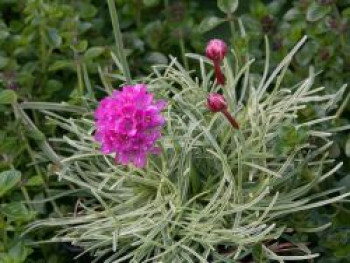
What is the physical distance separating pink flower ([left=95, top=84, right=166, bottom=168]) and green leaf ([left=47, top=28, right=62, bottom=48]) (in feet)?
1.33

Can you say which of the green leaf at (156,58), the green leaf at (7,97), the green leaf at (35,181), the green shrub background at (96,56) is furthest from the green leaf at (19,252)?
the green leaf at (156,58)

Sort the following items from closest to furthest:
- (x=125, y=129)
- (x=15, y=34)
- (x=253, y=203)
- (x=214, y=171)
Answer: (x=125, y=129), (x=253, y=203), (x=214, y=171), (x=15, y=34)

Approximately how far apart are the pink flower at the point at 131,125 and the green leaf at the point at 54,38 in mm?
407

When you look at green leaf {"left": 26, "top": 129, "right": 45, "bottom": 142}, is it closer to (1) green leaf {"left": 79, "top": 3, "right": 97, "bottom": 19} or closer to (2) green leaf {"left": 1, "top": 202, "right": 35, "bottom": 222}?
(2) green leaf {"left": 1, "top": 202, "right": 35, "bottom": 222}

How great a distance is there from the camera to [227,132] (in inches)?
51.4

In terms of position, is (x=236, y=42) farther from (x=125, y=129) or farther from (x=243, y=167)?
(x=125, y=129)

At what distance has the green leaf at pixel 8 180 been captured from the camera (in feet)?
4.17

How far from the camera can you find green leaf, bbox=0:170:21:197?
127 cm

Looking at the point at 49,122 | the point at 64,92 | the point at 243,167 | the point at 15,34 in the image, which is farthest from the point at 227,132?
the point at 15,34

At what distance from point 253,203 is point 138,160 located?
20cm

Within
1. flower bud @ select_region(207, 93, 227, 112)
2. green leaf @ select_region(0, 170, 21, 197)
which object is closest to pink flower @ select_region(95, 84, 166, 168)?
flower bud @ select_region(207, 93, 227, 112)

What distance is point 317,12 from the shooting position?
58.1 inches

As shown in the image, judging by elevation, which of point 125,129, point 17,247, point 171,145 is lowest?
point 17,247

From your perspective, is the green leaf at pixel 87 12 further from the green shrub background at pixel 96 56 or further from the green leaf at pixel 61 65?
the green leaf at pixel 61 65
